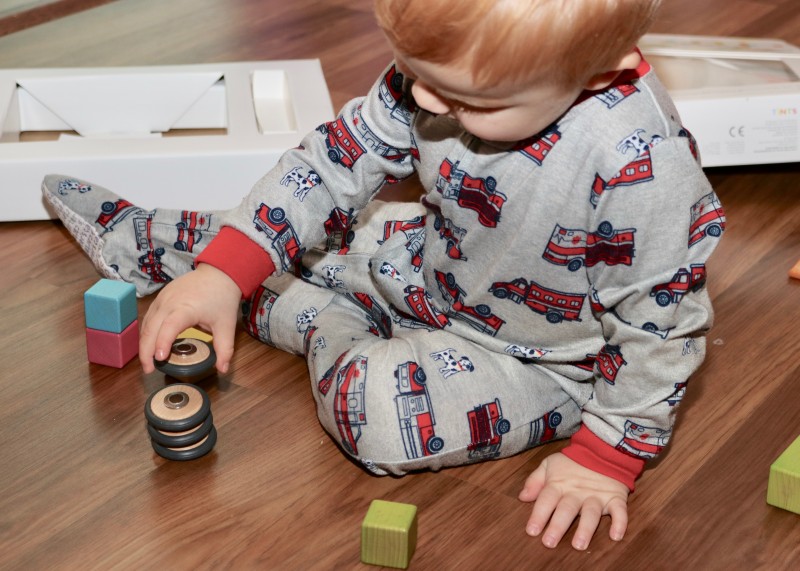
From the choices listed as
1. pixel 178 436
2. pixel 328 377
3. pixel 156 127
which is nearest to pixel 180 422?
pixel 178 436

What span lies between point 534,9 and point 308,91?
2.52 ft

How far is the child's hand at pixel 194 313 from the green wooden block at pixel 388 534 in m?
0.18

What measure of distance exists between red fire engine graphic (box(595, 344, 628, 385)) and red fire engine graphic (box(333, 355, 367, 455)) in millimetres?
191

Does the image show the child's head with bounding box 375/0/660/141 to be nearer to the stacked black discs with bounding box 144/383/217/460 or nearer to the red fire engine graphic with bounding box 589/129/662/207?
the red fire engine graphic with bounding box 589/129/662/207

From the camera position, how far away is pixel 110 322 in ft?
3.06

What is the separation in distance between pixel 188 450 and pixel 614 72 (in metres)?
0.45

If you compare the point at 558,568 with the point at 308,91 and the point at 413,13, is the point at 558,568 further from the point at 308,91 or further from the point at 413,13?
the point at 308,91

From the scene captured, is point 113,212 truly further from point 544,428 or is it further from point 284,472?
point 544,428

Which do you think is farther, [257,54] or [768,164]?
[257,54]

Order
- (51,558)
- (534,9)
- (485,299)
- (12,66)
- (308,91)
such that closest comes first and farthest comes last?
(534,9), (51,558), (485,299), (308,91), (12,66)

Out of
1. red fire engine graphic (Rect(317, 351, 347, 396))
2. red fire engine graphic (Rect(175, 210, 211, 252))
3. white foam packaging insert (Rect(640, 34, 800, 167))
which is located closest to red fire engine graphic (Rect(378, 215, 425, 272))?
red fire engine graphic (Rect(317, 351, 347, 396))

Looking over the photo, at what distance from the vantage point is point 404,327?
0.94 m

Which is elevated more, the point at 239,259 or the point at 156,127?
the point at 239,259

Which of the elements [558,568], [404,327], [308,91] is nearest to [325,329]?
[404,327]
